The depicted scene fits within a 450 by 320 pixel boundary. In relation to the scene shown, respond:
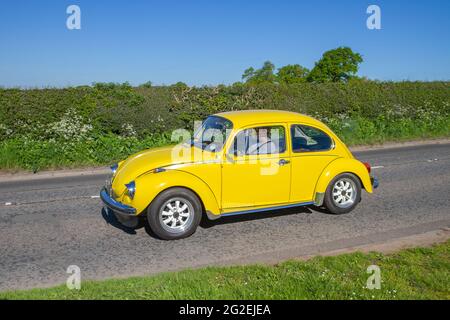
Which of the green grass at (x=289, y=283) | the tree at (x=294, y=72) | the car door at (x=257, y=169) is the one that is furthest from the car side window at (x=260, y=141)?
the tree at (x=294, y=72)

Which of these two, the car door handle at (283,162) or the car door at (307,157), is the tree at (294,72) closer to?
the car door at (307,157)

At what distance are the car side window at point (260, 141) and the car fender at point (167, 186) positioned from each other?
769 millimetres

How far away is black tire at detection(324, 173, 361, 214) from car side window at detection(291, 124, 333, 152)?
58cm

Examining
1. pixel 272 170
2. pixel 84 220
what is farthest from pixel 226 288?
pixel 84 220

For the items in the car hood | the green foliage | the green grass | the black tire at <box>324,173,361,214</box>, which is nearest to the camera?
the green grass

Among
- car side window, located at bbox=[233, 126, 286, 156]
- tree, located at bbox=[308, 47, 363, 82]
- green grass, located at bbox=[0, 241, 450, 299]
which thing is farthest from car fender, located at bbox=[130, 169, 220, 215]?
tree, located at bbox=[308, 47, 363, 82]

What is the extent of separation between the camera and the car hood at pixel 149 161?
6484 mm

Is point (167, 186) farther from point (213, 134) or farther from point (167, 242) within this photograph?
point (213, 134)

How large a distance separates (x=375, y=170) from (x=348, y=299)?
8.10 metres

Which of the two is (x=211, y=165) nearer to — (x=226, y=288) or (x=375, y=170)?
(x=226, y=288)

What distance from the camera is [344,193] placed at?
25.1ft

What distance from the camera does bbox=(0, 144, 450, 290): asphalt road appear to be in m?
5.69

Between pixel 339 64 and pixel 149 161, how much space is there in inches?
1779

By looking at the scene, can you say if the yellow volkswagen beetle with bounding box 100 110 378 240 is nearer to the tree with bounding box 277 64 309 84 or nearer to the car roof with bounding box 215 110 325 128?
the car roof with bounding box 215 110 325 128
